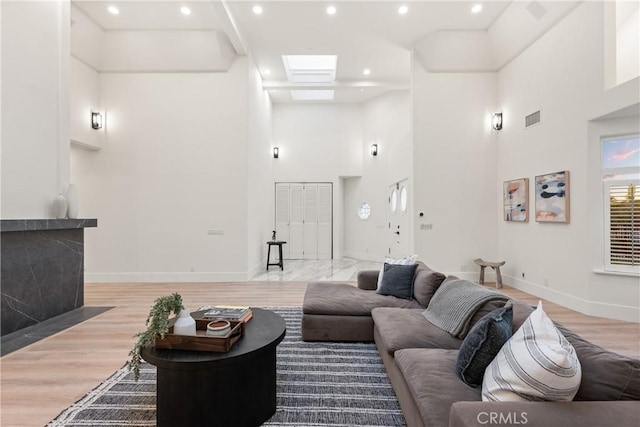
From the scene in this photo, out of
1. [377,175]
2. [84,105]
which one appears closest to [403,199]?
[377,175]

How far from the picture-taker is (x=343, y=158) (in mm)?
9352

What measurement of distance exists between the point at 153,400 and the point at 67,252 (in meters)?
3.20

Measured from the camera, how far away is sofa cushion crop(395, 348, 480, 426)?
1422mm

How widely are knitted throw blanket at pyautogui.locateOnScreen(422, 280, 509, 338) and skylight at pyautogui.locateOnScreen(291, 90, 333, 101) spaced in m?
7.07

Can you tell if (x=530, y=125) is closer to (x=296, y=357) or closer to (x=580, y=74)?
(x=580, y=74)

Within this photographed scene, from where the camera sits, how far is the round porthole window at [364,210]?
934 cm

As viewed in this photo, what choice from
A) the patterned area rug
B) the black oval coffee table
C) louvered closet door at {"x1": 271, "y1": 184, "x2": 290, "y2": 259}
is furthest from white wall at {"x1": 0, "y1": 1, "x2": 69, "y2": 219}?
louvered closet door at {"x1": 271, "y1": 184, "x2": 290, "y2": 259}

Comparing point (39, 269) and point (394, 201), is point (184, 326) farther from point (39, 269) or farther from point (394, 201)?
point (394, 201)

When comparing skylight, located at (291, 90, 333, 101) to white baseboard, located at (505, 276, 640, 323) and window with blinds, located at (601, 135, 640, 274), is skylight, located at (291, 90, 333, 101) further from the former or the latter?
white baseboard, located at (505, 276, 640, 323)

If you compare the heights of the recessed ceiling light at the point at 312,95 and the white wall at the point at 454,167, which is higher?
the recessed ceiling light at the point at 312,95

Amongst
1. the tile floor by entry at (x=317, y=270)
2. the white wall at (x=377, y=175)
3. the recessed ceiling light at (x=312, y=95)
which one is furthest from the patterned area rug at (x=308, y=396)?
the recessed ceiling light at (x=312, y=95)

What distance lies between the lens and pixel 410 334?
2291mm

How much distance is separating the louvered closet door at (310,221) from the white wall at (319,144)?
0.36m

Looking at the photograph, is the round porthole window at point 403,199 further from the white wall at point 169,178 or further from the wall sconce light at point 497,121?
the white wall at point 169,178
